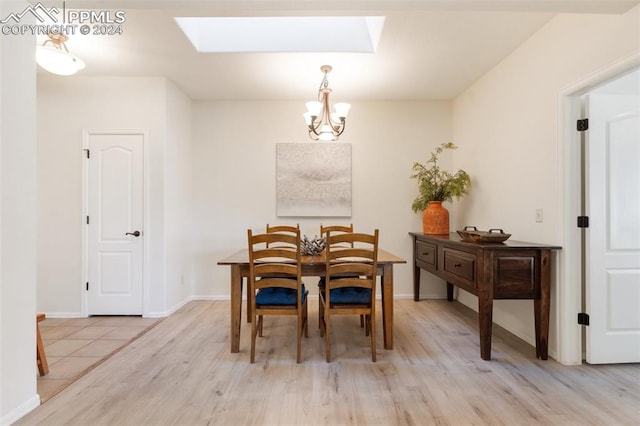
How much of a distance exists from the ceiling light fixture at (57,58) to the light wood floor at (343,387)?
2315 mm

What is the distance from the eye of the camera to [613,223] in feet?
7.64

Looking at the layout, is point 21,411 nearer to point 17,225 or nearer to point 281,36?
point 17,225

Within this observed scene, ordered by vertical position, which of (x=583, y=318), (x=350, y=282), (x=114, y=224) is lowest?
(x=583, y=318)

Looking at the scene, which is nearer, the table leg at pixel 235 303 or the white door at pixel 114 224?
the table leg at pixel 235 303

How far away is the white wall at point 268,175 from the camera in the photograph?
429cm

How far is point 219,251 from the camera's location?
14.1 ft

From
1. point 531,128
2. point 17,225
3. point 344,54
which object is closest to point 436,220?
point 531,128

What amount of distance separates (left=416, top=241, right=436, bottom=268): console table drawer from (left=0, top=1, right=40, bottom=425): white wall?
328 cm

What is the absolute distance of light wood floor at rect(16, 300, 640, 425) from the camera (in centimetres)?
178

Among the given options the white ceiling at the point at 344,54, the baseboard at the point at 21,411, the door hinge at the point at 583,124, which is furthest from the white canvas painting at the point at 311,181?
the baseboard at the point at 21,411

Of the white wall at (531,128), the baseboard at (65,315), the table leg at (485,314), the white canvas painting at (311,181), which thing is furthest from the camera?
the white canvas painting at (311,181)

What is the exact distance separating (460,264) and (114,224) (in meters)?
3.61

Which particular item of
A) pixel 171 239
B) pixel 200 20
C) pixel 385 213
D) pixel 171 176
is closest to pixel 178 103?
pixel 171 176

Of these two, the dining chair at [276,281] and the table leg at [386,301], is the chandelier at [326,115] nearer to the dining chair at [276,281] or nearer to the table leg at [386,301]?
the dining chair at [276,281]
